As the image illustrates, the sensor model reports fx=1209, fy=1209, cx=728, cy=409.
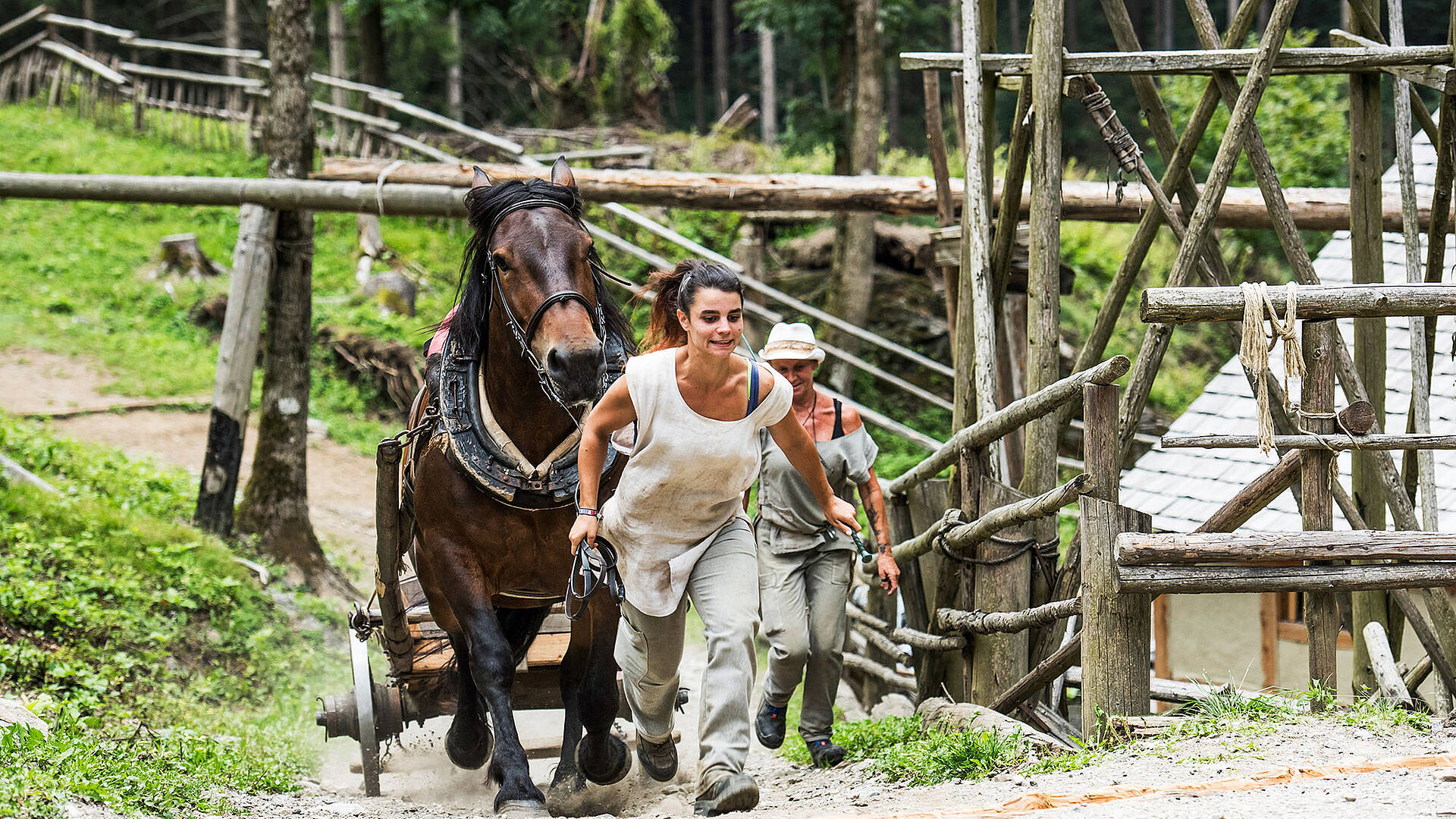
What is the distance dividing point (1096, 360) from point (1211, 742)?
213 cm

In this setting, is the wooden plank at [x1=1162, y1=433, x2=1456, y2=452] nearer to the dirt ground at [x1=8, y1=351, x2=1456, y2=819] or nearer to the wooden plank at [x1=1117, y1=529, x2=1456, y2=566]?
the wooden plank at [x1=1117, y1=529, x2=1456, y2=566]

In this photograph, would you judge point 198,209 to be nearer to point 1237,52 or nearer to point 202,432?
point 202,432

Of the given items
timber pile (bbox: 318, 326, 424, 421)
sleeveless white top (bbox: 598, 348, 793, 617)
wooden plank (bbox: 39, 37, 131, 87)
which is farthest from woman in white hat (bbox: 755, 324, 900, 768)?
wooden plank (bbox: 39, 37, 131, 87)

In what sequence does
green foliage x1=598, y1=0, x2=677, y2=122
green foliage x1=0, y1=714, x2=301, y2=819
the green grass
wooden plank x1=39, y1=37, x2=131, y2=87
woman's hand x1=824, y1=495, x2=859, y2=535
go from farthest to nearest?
wooden plank x1=39, y1=37, x2=131, y2=87 → green foliage x1=598, y1=0, x2=677, y2=122 → woman's hand x1=824, y1=495, x2=859, y2=535 → the green grass → green foliage x1=0, y1=714, x2=301, y2=819

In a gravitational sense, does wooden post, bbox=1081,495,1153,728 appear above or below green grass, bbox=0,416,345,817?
above

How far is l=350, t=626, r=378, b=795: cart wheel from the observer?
5145 mm

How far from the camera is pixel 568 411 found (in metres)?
Result: 4.31

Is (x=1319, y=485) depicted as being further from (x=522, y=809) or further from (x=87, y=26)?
(x=87, y=26)

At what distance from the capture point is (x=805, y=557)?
5770 mm

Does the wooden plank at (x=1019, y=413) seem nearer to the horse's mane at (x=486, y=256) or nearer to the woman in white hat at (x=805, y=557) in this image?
the woman in white hat at (x=805, y=557)

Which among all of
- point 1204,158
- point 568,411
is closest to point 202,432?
point 568,411

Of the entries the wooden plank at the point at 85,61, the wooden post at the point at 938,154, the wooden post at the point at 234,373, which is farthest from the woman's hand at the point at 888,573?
the wooden plank at the point at 85,61

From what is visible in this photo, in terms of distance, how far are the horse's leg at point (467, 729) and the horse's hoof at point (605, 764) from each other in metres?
0.76

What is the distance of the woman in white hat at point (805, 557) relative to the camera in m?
5.60
